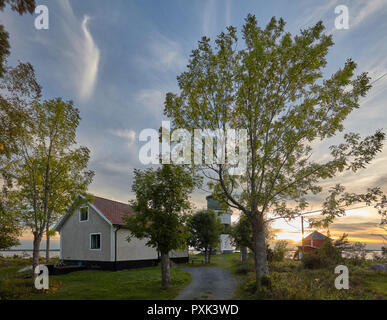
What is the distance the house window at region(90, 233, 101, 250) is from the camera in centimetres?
2361

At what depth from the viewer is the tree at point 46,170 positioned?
1477cm

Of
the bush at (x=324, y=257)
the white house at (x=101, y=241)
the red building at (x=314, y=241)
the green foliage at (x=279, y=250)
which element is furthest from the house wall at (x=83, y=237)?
the red building at (x=314, y=241)

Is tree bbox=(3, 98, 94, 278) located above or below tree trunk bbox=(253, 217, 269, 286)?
above

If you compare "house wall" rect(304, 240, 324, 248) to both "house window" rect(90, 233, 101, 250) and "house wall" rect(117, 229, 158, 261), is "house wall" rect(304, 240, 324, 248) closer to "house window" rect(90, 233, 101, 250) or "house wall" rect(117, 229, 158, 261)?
"house wall" rect(117, 229, 158, 261)

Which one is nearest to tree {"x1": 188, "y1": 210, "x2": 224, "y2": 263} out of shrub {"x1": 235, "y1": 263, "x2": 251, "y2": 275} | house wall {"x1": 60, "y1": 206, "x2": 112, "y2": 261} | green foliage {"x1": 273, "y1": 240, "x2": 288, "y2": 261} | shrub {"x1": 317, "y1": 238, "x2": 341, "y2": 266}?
green foliage {"x1": 273, "y1": 240, "x2": 288, "y2": 261}

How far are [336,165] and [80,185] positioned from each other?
1486 cm

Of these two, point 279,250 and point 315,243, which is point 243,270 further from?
point 315,243

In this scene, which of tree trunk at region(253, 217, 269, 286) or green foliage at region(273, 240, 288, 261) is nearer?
tree trunk at region(253, 217, 269, 286)

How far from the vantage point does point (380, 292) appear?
12438mm

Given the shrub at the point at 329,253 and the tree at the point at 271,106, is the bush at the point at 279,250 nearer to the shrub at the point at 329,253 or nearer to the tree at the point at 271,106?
the shrub at the point at 329,253

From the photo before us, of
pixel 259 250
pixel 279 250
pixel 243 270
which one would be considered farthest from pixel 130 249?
pixel 279 250

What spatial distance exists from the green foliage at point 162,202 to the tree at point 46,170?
437 cm

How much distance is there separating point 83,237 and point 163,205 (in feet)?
47.8
